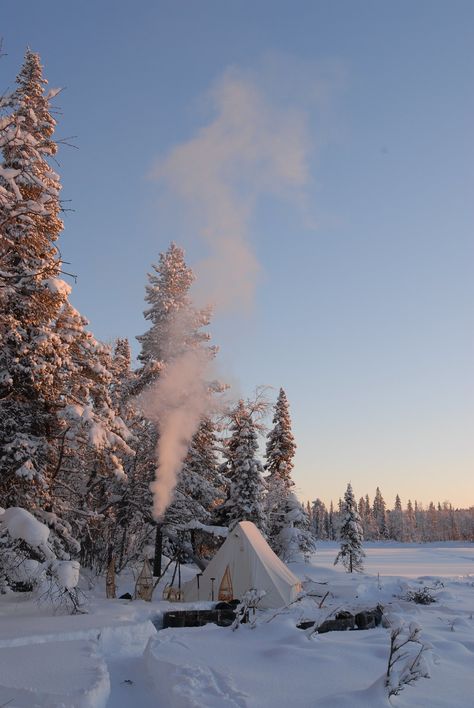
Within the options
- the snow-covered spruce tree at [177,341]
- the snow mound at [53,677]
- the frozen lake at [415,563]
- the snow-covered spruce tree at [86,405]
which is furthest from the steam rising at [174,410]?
the frozen lake at [415,563]

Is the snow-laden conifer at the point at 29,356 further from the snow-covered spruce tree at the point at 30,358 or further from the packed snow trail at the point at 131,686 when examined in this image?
the packed snow trail at the point at 131,686

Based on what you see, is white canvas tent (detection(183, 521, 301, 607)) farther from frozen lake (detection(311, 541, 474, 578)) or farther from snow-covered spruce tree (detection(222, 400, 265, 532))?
frozen lake (detection(311, 541, 474, 578))

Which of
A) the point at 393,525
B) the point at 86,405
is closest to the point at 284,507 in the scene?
the point at 86,405

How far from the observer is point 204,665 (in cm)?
826

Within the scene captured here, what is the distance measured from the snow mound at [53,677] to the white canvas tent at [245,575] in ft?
33.5

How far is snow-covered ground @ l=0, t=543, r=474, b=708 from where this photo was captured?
6.37 meters

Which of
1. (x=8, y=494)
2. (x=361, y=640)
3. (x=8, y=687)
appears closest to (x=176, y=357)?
(x=8, y=494)

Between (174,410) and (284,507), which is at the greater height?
(174,410)

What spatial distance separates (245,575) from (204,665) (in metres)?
11.3

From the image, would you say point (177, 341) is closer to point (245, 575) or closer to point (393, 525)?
point (245, 575)

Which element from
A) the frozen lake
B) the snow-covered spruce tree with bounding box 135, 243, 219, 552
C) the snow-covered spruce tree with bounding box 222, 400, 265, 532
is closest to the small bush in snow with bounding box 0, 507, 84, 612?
the snow-covered spruce tree with bounding box 135, 243, 219, 552

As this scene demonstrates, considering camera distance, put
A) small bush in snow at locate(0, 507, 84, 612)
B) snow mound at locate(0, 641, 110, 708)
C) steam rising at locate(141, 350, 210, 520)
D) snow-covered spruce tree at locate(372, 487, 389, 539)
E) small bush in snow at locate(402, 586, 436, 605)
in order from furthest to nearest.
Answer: snow-covered spruce tree at locate(372, 487, 389, 539) → steam rising at locate(141, 350, 210, 520) → small bush in snow at locate(402, 586, 436, 605) → small bush in snow at locate(0, 507, 84, 612) → snow mound at locate(0, 641, 110, 708)

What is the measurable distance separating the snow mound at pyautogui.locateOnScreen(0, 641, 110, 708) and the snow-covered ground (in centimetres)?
1

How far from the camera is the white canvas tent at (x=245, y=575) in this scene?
18516 millimetres
